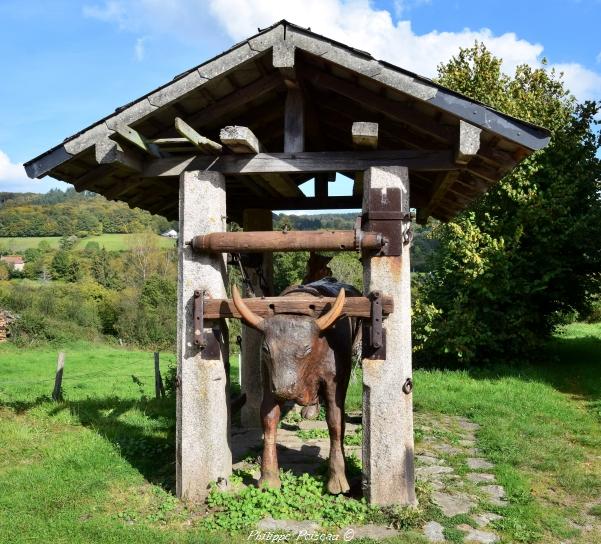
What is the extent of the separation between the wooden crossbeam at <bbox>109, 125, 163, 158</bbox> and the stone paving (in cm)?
347

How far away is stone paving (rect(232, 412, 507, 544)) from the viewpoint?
4906mm

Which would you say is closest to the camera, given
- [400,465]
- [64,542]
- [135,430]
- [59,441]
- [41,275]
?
[64,542]

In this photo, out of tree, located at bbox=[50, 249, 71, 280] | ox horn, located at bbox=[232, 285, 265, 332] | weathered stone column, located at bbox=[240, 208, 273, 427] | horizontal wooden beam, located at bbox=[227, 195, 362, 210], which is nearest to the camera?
ox horn, located at bbox=[232, 285, 265, 332]

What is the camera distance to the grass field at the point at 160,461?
493 cm

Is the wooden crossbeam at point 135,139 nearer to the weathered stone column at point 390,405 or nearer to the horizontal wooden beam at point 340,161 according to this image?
the horizontal wooden beam at point 340,161

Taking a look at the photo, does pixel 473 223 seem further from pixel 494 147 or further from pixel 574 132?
pixel 494 147

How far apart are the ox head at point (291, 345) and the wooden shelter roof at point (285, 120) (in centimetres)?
146

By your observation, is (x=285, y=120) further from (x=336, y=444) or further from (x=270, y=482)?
(x=270, y=482)

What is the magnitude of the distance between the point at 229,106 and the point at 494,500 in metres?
4.76

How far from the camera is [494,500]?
5605 mm

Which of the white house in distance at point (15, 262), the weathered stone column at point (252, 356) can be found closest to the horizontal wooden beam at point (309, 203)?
the weathered stone column at point (252, 356)

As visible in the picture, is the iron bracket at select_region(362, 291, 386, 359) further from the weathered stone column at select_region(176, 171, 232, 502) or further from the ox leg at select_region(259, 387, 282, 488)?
the weathered stone column at select_region(176, 171, 232, 502)

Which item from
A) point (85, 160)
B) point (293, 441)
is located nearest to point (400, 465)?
point (293, 441)

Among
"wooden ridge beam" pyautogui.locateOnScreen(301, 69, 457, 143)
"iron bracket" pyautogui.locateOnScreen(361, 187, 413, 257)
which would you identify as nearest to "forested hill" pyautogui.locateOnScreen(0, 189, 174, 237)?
"wooden ridge beam" pyautogui.locateOnScreen(301, 69, 457, 143)
